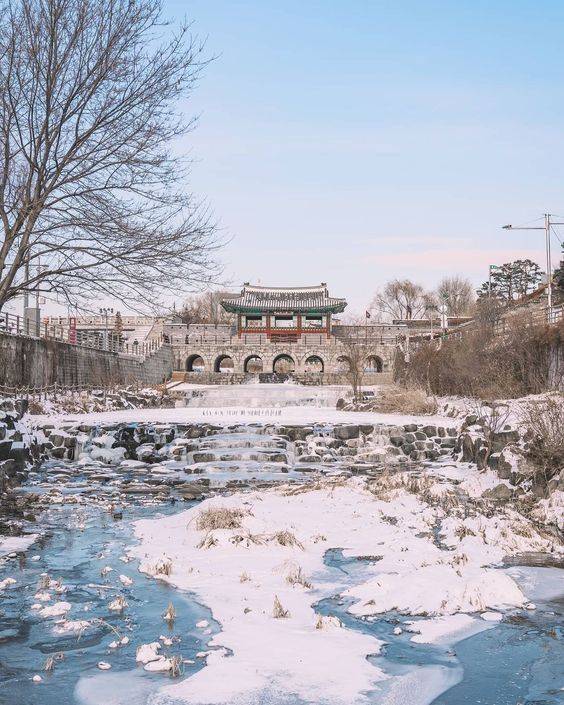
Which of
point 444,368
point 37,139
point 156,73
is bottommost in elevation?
point 444,368

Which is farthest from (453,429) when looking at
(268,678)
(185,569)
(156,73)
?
(268,678)

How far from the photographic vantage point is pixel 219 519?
7.78 metres

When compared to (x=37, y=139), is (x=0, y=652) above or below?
below

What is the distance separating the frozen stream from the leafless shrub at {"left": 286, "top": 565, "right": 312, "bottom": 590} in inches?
11.6

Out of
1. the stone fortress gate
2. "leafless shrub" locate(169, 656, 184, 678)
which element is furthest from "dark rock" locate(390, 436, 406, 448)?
the stone fortress gate

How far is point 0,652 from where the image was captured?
14.0ft

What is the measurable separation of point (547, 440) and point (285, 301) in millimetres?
43147

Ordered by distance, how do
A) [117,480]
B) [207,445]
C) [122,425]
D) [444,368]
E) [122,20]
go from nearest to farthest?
[122,20], [117,480], [207,445], [122,425], [444,368]

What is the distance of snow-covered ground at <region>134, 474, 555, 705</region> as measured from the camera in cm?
389

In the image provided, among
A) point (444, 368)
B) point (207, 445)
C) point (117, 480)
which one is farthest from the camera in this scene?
point (444, 368)

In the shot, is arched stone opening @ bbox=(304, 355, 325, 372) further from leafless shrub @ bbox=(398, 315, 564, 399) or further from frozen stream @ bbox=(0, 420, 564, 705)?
frozen stream @ bbox=(0, 420, 564, 705)

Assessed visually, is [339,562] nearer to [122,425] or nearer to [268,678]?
[268,678]

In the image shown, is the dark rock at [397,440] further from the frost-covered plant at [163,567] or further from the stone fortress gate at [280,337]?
the stone fortress gate at [280,337]

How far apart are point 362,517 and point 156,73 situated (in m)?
8.04
